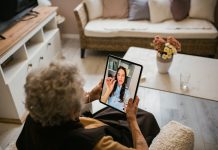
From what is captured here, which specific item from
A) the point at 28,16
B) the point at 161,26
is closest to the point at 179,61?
the point at 161,26

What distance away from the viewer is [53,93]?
78cm

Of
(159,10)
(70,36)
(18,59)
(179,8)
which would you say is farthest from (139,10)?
(18,59)

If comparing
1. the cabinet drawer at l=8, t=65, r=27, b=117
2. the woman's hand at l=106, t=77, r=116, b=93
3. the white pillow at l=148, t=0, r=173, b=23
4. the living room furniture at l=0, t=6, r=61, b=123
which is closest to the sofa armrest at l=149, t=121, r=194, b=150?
the woman's hand at l=106, t=77, r=116, b=93

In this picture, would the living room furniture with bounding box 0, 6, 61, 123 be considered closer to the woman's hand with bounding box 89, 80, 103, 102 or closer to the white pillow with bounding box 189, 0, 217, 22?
the woman's hand with bounding box 89, 80, 103, 102

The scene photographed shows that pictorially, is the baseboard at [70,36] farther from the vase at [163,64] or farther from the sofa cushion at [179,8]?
the vase at [163,64]

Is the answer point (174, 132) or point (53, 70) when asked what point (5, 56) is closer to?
point (53, 70)

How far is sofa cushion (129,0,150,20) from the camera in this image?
296 centimetres

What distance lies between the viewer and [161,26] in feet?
9.18

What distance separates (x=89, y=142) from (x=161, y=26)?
2.29m

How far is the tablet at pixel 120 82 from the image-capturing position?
1203mm

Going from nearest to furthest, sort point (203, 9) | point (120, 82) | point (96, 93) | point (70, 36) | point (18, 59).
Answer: point (120, 82) → point (96, 93) → point (18, 59) → point (203, 9) → point (70, 36)

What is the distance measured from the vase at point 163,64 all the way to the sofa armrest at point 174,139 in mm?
671

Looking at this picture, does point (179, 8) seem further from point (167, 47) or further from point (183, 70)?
point (167, 47)

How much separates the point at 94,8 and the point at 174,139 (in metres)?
2.35
